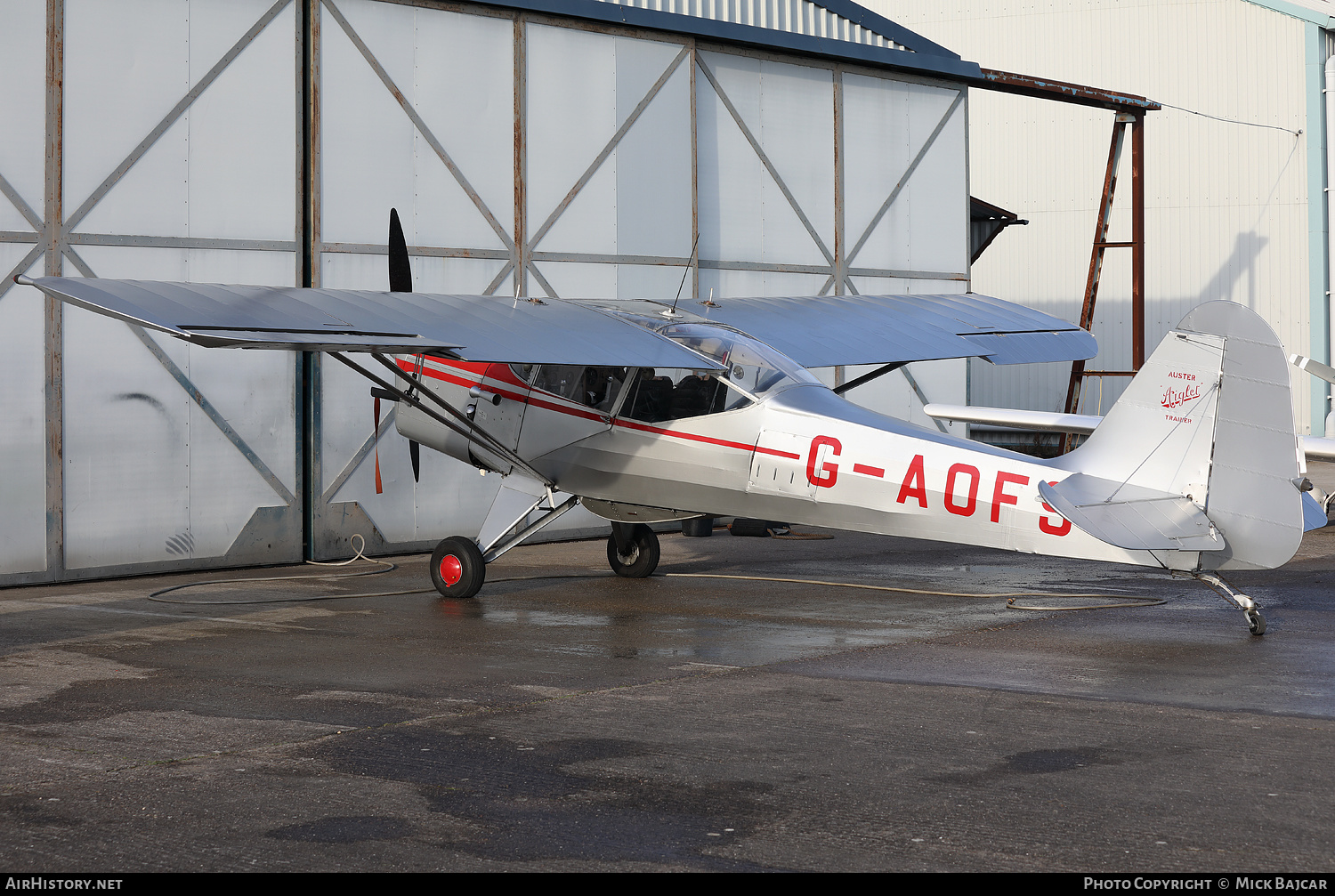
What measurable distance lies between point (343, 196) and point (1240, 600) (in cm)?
994

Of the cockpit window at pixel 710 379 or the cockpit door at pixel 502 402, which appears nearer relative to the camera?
the cockpit window at pixel 710 379

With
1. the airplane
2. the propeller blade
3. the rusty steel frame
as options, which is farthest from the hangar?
the rusty steel frame

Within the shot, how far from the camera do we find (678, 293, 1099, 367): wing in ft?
38.9

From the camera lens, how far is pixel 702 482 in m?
10.7

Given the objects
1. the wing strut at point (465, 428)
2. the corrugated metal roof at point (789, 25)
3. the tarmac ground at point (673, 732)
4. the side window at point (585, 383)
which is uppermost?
the corrugated metal roof at point (789, 25)

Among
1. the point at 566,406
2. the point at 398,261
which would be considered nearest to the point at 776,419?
the point at 566,406

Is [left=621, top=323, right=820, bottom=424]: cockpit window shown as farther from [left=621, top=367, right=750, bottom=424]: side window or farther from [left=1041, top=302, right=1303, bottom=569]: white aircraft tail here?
[left=1041, top=302, right=1303, bottom=569]: white aircraft tail

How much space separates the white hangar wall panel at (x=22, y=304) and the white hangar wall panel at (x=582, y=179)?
2854 millimetres

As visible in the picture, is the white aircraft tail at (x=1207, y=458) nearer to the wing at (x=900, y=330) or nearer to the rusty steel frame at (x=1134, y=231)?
the wing at (x=900, y=330)

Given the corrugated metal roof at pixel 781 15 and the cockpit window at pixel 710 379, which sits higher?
the corrugated metal roof at pixel 781 15

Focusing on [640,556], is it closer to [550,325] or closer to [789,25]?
[550,325]

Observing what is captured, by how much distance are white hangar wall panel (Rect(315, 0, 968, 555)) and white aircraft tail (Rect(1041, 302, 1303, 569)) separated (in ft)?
27.8

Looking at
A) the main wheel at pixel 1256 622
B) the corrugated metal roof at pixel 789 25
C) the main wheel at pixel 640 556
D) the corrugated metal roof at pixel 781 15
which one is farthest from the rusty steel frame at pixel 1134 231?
the main wheel at pixel 1256 622

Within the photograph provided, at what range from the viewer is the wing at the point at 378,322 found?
26.7 ft
